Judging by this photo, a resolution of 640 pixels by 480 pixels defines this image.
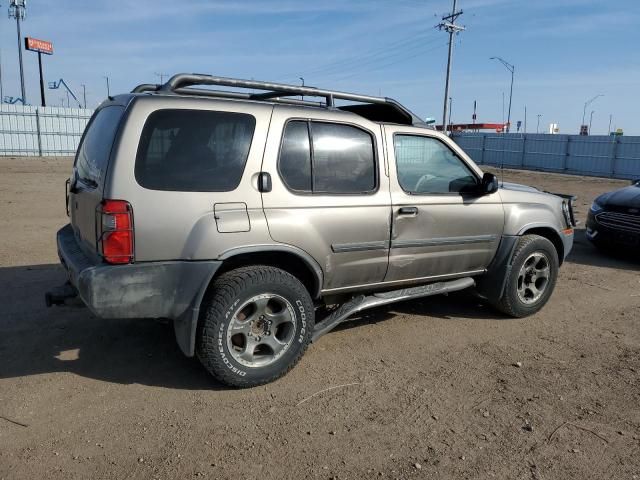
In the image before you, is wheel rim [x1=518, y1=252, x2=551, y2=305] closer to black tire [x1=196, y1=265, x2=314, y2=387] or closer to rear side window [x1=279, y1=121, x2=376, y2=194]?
rear side window [x1=279, y1=121, x2=376, y2=194]

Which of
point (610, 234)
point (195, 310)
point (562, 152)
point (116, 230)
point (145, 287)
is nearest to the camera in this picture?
point (116, 230)

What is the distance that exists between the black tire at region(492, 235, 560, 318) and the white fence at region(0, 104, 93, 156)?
28.7 metres

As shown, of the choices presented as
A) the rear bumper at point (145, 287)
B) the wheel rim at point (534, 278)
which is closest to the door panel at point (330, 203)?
the rear bumper at point (145, 287)

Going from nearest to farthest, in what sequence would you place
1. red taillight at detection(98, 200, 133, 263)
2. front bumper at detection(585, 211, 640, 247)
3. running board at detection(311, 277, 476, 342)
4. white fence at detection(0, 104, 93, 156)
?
red taillight at detection(98, 200, 133, 263) < running board at detection(311, 277, 476, 342) < front bumper at detection(585, 211, 640, 247) < white fence at detection(0, 104, 93, 156)

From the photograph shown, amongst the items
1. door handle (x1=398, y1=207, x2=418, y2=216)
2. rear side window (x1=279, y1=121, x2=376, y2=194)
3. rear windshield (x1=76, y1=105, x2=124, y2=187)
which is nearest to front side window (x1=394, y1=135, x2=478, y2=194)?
door handle (x1=398, y1=207, x2=418, y2=216)

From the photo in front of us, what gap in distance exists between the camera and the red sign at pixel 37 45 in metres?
40.5

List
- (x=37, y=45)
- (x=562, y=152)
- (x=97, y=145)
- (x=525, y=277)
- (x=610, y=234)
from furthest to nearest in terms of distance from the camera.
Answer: (x=37, y=45), (x=562, y=152), (x=610, y=234), (x=525, y=277), (x=97, y=145)

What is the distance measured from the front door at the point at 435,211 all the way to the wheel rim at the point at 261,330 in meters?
1.01

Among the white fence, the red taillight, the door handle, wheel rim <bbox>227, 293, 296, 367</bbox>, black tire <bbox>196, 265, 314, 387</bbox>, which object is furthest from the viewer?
the white fence

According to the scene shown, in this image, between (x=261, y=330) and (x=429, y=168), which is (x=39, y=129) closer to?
(x=429, y=168)

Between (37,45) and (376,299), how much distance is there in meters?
45.7

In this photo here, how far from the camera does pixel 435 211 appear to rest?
4.34 m

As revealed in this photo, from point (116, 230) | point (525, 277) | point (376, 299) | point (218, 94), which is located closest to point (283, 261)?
point (376, 299)

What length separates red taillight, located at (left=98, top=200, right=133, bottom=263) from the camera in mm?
3092
